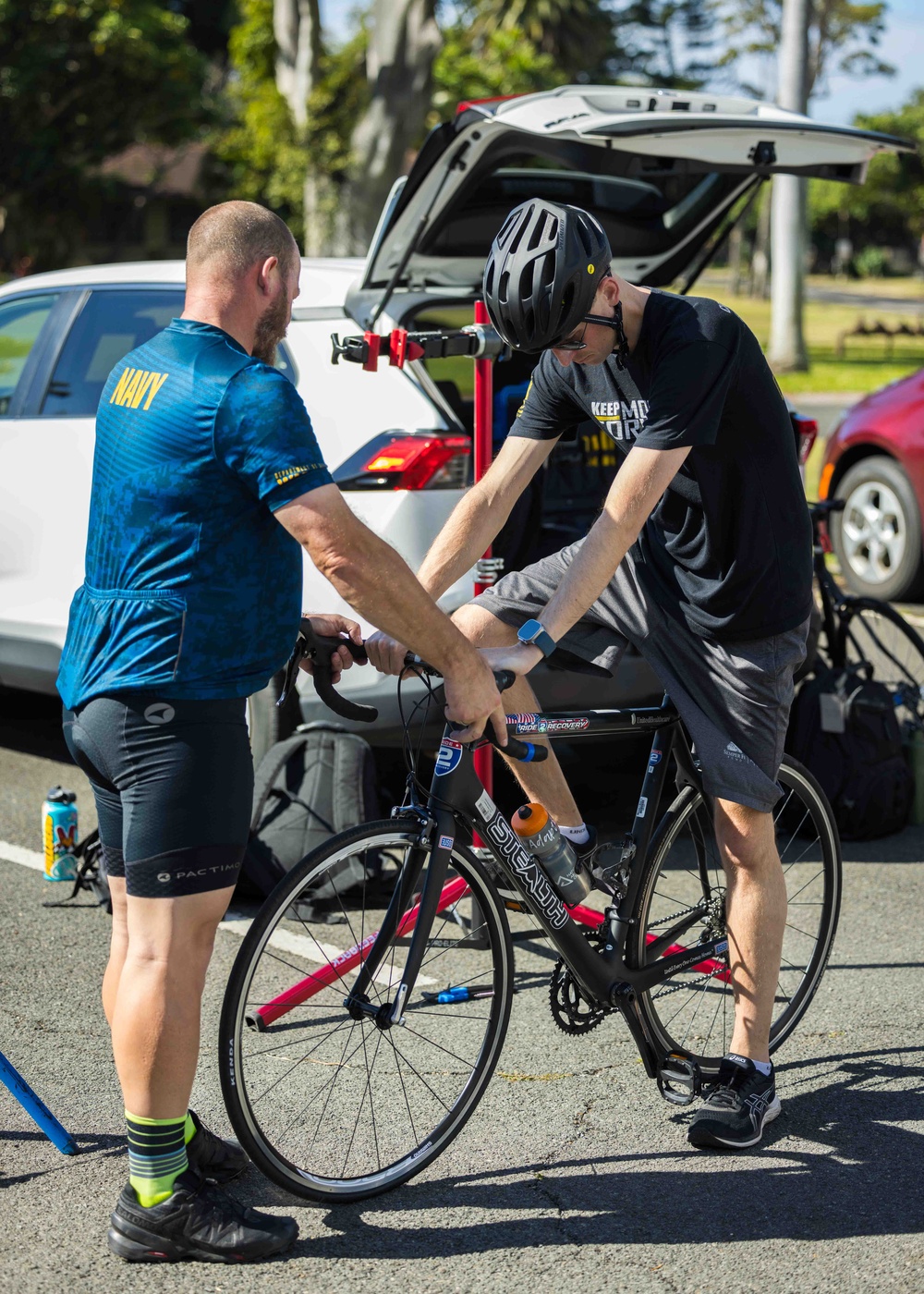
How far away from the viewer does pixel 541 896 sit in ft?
10.2

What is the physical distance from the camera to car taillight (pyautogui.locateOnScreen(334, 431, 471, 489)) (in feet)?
14.9

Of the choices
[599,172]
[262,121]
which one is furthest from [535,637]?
[262,121]

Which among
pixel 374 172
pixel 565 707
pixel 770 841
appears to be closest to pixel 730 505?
pixel 770 841

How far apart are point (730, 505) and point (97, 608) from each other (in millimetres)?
1344

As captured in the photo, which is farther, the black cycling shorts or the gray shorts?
the gray shorts

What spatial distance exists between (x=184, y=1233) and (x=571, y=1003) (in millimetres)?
Answer: 1002

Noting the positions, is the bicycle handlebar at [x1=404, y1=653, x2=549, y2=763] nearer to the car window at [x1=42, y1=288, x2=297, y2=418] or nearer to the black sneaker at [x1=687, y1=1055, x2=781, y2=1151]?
the black sneaker at [x1=687, y1=1055, x2=781, y2=1151]

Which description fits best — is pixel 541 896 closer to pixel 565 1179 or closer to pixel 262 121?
pixel 565 1179

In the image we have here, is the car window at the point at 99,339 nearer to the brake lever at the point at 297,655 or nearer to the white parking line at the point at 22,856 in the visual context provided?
the white parking line at the point at 22,856

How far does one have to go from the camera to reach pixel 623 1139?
324 centimetres

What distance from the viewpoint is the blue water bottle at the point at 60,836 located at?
4664 millimetres

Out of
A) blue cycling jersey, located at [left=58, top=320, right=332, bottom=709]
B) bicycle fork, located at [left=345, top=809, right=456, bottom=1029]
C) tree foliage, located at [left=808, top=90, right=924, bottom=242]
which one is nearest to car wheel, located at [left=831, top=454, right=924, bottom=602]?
bicycle fork, located at [left=345, top=809, right=456, bottom=1029]

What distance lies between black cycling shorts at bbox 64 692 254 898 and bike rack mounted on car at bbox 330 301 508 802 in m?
1.40

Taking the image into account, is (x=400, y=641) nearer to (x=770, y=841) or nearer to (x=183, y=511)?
(x=183, y=511)
